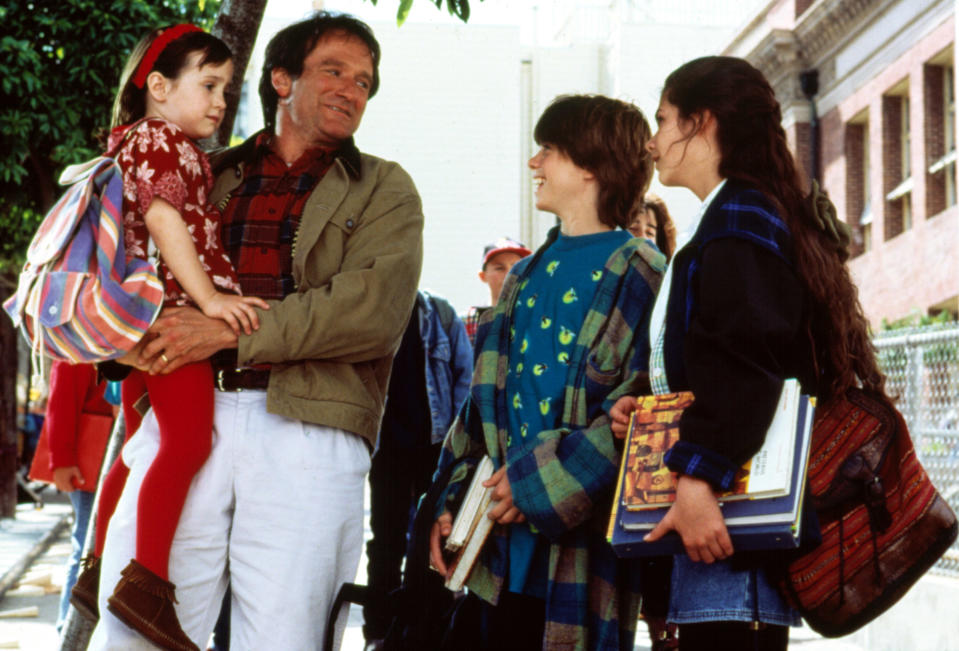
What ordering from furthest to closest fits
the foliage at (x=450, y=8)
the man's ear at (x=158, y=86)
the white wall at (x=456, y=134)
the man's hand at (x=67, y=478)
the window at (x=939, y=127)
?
the white wall at (x=456, y=134) < the window at (x=939, y=127) < the man's hand at (x=67, y=478) < the foliage at (x=450, y=8) < the man's ear at (x=158, y=86)

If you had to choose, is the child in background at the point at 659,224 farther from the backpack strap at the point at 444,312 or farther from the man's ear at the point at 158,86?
the man's ear at the point at 158,86

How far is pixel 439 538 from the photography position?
3.74 meters

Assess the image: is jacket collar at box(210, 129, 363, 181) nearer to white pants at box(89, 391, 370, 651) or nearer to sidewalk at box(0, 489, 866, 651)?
white pants at box(89, 391, 370, 651)

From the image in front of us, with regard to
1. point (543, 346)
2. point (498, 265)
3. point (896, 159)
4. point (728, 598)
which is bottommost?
point (728, 598)

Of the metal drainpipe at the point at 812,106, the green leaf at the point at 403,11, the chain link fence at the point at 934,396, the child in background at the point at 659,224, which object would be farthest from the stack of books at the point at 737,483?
the metal drainpipe at the point at 812,106

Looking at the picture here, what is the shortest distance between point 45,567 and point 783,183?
9.04 m

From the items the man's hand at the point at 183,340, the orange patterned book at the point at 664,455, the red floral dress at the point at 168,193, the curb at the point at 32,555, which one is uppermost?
the red floral dress at the point at 168,193

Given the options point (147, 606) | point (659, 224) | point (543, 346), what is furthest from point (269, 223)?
point (659, 224)

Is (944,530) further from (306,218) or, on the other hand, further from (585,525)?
(306,218)

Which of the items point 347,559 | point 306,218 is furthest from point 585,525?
point 306,218

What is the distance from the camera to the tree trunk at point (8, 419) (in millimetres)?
15195

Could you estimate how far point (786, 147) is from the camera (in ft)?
10.7

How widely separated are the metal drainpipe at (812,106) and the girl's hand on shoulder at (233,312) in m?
24.3

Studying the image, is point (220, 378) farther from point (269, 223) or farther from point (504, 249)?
point (504, 249)
